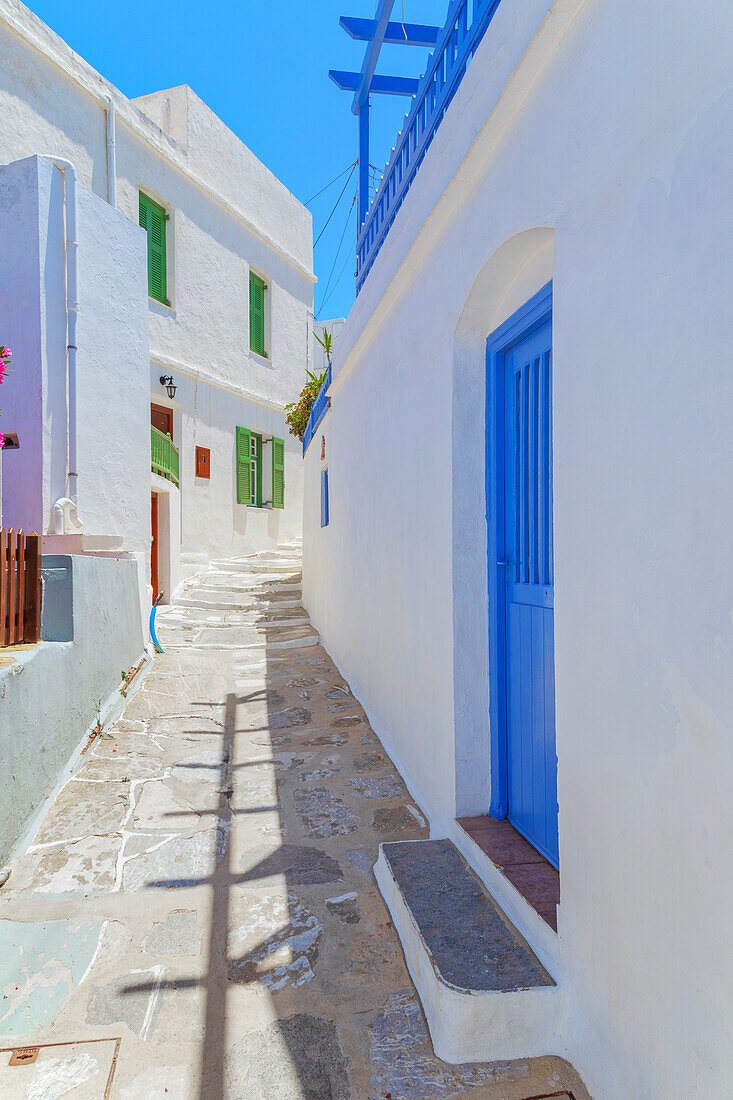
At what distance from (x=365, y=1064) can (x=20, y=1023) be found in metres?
1.21

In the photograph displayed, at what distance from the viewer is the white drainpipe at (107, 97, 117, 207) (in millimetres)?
10672

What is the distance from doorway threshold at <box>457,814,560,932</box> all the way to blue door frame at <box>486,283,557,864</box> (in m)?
0.13

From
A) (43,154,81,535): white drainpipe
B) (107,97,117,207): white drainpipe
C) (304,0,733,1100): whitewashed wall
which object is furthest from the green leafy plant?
(304,0,733,1100): whitewashed wall

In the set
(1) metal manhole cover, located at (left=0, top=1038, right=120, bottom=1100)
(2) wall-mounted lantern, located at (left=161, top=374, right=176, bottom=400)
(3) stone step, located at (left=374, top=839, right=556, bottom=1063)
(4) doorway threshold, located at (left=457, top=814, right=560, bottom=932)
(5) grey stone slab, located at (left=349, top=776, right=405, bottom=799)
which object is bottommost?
(1) metal manhole cover, located at (left=0, top=1038, right=120, bottom=1100)

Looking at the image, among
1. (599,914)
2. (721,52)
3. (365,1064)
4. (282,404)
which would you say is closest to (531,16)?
(721,52)

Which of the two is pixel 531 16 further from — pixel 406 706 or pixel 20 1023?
pixel 20 1023

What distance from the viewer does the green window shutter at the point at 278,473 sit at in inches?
602

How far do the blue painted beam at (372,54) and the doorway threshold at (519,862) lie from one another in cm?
532

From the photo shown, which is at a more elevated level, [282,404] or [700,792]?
[282,404]

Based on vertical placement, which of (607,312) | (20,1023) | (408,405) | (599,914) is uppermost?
(408,405)

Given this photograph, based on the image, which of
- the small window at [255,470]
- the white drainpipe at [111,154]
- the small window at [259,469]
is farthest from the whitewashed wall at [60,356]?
the small window at [255,470]

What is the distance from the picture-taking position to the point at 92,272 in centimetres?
771

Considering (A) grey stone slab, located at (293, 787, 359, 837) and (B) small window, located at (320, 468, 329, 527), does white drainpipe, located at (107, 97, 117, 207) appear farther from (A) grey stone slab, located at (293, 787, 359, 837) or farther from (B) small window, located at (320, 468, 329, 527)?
(A) grey stone slab, located at (293, 787, 359, 837)

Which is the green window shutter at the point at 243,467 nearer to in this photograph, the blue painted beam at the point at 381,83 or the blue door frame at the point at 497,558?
the blue painted beam at the point at 381,83
